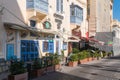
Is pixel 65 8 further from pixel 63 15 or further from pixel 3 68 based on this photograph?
pixel 3 68

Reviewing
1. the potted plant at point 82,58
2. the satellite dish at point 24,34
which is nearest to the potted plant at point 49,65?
the satellite dish at point 24,34

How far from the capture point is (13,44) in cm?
2064

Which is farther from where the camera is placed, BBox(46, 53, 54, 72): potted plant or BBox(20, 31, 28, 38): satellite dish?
BBox(20, 31, 28, 38): satellite dish

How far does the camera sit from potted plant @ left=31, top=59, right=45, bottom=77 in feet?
53.2

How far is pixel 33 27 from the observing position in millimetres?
23266

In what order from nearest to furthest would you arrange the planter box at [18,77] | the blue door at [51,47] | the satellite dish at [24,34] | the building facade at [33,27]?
the planter box at [18,77] → the building facade at [33,27] → the satellite dish at [24,34] → the blue door at [51,47]

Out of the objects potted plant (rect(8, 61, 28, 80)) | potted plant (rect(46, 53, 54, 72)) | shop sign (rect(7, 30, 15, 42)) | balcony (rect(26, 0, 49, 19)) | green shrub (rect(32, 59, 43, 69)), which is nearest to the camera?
potted plant (rect(8, 61, 28, 80))

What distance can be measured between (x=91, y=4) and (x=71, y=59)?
2178 cm

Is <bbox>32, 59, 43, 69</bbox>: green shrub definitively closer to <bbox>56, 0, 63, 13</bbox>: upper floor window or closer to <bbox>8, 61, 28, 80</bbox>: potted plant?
<bbox>8, 61, 28, 80</bbox>: potted plant

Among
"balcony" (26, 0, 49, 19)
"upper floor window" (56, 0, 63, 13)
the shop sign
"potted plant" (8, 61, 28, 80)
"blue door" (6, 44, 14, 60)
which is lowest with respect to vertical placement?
"potted plant" (8, 61, 28, 80)

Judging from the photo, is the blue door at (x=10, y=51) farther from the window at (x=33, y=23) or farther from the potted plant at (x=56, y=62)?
the window at (x=33, y=23)

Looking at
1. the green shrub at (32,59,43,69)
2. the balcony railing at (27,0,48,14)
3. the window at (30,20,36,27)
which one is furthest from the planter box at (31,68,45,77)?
the window at (30,20,36,27)

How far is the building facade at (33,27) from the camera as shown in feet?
64.3

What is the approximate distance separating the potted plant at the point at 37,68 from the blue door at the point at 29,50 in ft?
18.5
